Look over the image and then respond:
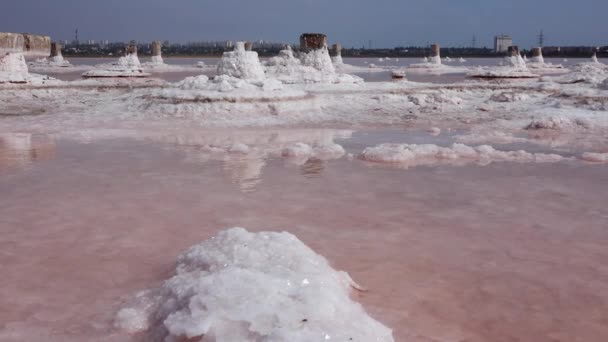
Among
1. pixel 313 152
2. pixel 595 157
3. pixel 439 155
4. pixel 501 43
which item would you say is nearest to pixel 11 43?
pixel 313 152

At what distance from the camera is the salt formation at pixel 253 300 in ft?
6.25

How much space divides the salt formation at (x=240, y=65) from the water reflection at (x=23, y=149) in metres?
4.37

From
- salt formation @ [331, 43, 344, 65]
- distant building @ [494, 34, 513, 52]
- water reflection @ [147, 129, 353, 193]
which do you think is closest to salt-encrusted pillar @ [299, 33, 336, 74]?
water reflection @ [147, 129, 353, 193]

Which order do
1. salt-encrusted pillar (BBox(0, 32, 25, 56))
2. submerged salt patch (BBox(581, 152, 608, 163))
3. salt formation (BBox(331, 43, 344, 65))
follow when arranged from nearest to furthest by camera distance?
submerged salt patch (BBox(581, 152, 608, 163)) < salt-encrusted pillar (BBox(0, 32, 25, 56)) < salt formation (BBox(331, 43, 344, 65))

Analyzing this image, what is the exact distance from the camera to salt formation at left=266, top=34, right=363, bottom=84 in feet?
51.3

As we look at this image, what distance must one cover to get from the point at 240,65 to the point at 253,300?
9506 mm

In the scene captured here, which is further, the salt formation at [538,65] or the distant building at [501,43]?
the distant building at [501,43]

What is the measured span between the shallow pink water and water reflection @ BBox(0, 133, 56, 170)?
0.26ft

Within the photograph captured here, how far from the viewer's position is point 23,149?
6.45 metres

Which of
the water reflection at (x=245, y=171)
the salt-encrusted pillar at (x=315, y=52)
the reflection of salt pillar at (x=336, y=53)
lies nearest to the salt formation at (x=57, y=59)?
the reflection of salt pillar at (x=336, y=53)

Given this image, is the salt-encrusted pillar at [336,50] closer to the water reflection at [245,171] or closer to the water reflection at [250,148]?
the water reflection at [250,148]

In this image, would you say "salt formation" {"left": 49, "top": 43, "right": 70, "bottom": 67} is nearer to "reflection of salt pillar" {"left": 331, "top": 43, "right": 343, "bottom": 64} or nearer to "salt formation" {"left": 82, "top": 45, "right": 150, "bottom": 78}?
"salt formation" {"left": 82, "top": 45, "right": 150, "bottom": 78}


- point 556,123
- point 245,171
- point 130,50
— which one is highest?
point 130,50

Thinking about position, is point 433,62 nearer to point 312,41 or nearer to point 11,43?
point 312,41
